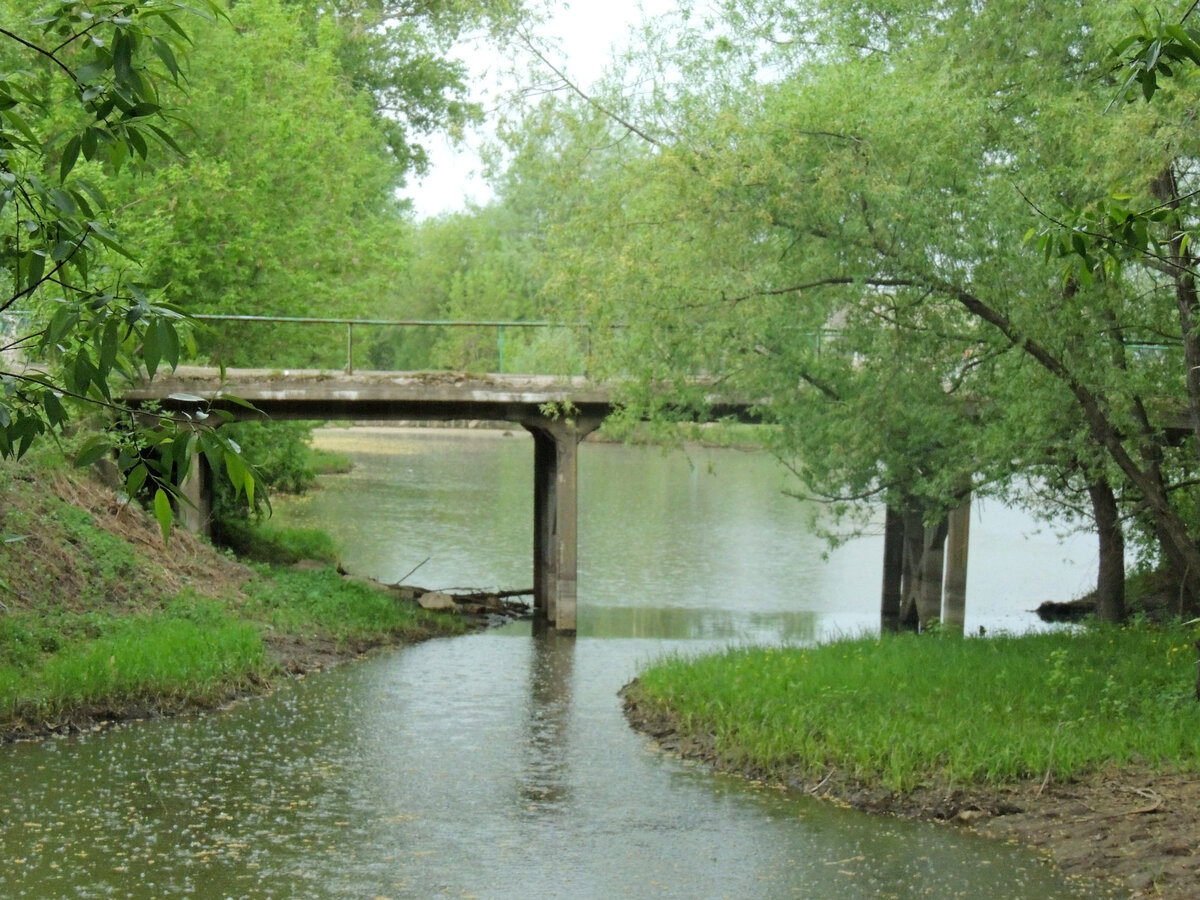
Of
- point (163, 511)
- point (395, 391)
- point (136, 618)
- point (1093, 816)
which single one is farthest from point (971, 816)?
point (395, 391)

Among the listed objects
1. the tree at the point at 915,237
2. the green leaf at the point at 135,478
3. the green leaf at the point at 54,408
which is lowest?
the green leaf at the point at 135,478

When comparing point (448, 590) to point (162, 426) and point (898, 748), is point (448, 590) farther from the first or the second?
point (162, 426)

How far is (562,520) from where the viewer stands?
2030 cm

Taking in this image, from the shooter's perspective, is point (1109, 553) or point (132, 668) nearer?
point (132, 668)

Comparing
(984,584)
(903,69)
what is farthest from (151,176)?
(984,584)

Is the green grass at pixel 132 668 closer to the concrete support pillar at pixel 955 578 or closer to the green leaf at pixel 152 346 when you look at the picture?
the green leaf at pixel 152 346

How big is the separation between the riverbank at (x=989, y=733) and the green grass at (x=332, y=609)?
4881mm

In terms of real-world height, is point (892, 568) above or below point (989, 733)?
above

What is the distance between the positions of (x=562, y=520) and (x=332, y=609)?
12.2 ft

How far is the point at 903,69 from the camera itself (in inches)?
530

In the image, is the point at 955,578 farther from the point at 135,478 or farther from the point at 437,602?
the point at 135,478

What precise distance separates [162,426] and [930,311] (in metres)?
10.6

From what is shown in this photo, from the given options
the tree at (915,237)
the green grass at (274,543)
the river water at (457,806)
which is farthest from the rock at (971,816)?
the green grass at (274,543)

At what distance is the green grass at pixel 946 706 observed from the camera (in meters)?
10.2
